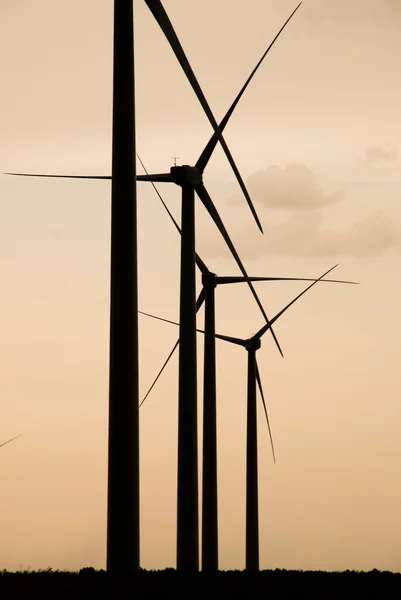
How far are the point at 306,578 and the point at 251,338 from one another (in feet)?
129

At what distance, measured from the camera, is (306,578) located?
1111 inches

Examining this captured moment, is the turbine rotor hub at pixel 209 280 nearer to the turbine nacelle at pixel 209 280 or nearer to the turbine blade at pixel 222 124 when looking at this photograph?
the turbine nacelle at pixel 209 280

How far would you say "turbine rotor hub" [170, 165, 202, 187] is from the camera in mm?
46531

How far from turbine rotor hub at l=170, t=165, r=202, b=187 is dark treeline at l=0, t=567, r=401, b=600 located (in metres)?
21.1

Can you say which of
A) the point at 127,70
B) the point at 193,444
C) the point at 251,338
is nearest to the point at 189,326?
the point at 193,444

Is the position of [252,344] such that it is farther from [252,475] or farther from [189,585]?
[189,585]

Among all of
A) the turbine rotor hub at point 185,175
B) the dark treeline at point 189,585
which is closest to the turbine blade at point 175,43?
the dark treeline at point 189,585

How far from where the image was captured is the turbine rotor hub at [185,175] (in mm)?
46531

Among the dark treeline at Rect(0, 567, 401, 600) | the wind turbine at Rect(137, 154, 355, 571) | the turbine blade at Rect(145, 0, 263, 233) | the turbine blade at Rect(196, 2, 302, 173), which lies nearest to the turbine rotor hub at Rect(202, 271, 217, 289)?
the wind turbine at Rect(137, 154, 355, 571)

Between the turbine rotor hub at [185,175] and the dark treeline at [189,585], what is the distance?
69.2ft

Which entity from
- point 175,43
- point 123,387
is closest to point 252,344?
point 175,43

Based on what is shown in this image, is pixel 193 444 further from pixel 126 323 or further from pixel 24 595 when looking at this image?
pixel 24 595

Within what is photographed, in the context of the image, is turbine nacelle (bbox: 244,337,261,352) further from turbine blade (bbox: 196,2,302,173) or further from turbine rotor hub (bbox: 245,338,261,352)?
turbine blade (bbox: 196,2,302,173)

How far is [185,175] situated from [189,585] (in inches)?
921
